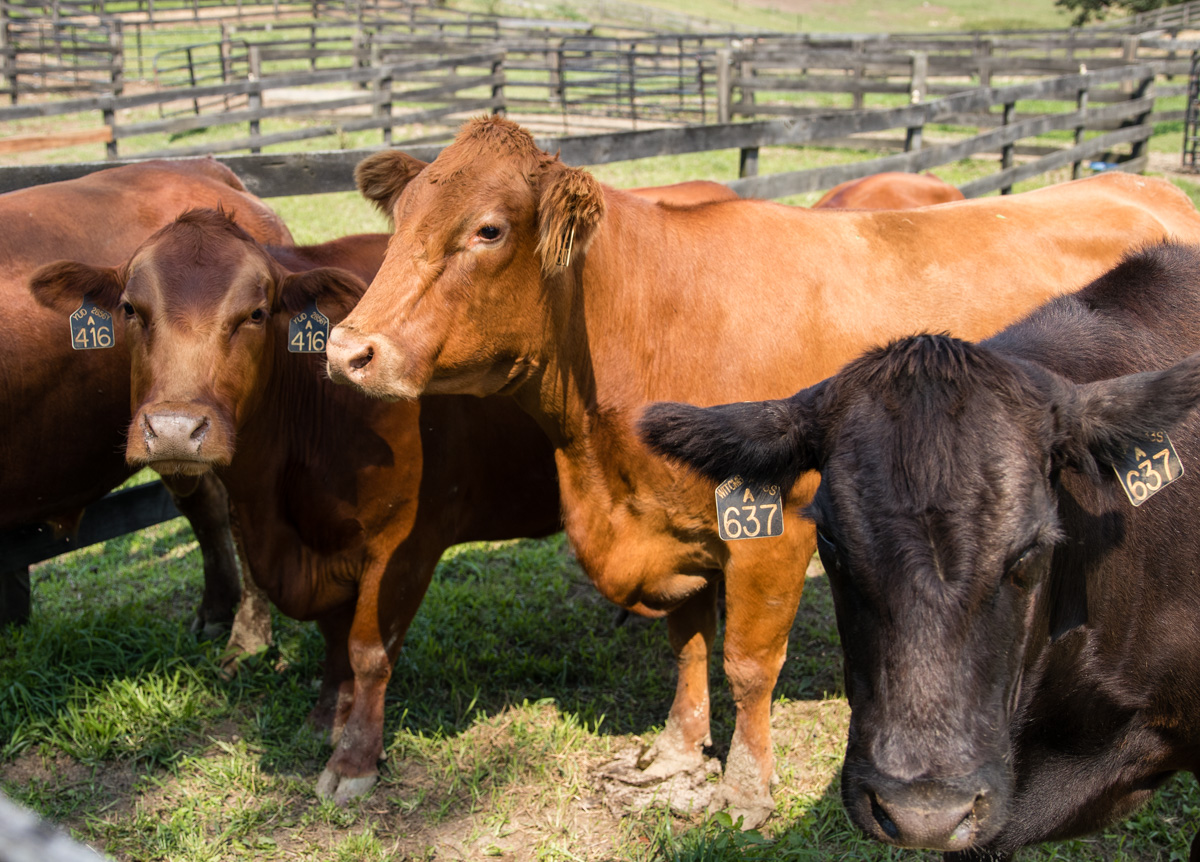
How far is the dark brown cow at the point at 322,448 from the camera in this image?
3293 millimetres

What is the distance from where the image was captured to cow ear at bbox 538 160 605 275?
116 inches

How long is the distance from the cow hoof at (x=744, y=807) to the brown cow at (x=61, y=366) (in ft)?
7.52

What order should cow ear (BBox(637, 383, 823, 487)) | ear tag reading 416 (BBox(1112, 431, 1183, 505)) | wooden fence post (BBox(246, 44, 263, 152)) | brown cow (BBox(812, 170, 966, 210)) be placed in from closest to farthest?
ear tag reading 416 (BBox(1112, 431, 1183, 505)), cow ear (BBox(637, 383, 823, 487)), brown cow (BBox(812, 170, 966, 210)), wooden fence post (BBox(246, 44, 263, 152))

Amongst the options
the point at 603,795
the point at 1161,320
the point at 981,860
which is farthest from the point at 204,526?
the point at 1161,320

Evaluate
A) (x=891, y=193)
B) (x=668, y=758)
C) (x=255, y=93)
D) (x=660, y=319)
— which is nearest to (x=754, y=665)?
(x=668, y=758)

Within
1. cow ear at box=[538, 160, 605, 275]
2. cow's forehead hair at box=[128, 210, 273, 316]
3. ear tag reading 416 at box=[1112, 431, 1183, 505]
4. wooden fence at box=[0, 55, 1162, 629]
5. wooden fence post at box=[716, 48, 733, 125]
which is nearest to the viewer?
ear tag reading 416 at box=[1112, 431, 1183, 505]

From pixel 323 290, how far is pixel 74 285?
93 cm

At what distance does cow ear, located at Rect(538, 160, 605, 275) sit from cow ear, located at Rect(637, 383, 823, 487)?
84cm

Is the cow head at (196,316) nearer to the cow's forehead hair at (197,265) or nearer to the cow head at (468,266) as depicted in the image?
the cow's forehead hair at (197,265)

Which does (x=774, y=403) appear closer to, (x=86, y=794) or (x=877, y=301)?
(x=877, y=301)

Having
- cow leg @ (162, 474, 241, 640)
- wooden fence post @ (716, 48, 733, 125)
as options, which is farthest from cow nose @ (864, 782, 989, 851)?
wooden fence post @ (716, 48, 733, 125)

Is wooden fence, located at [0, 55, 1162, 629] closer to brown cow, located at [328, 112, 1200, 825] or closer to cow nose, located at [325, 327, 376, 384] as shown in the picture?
brown cow, located at [328, 112, 1200, 825]

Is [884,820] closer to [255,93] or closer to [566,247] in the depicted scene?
[566,247]

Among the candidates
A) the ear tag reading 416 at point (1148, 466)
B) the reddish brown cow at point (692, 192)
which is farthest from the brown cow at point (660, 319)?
the reddish brown cow at point (692, 192)
